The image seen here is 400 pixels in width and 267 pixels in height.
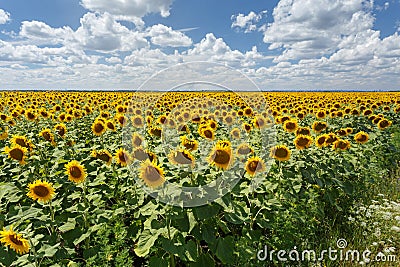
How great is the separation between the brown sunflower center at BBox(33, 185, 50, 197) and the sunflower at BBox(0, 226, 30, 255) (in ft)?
2.15

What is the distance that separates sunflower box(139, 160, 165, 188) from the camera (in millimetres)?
3016

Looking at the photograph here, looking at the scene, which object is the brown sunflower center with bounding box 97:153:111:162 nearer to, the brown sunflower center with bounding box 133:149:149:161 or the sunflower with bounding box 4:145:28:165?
the brown sunflower center with bounding box 133:149:149:161

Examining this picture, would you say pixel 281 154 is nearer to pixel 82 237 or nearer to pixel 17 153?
pixel 82 237

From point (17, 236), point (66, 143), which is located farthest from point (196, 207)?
point (66, 143)

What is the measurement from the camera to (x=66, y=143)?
17.5 feet

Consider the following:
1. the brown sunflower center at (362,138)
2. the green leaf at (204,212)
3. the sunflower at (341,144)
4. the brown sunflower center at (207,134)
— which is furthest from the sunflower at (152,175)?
the brown sunflower center at (362,138)

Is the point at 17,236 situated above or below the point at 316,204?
above

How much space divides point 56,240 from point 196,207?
149cm

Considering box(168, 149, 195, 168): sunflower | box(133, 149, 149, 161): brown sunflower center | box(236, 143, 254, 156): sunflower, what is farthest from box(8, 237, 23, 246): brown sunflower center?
box(236, 143, 254, 156): sunflower

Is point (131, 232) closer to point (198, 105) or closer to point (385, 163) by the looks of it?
point (198, 105)

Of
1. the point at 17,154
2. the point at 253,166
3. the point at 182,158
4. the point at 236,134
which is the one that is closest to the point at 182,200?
the point at 182,158

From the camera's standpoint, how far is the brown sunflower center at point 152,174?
3012 mm

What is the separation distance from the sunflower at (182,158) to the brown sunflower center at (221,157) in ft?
0.84

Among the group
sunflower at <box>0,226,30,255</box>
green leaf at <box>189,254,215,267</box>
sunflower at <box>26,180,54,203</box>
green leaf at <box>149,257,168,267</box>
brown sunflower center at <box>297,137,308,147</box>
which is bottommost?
green leaf at <box>189,254,215,267</box>
